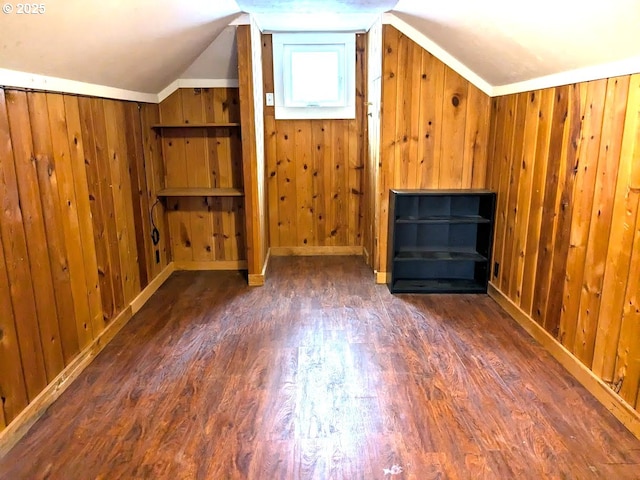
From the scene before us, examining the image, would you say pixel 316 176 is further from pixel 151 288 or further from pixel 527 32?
pixel 527 32

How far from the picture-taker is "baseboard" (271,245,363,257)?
469 centimetres

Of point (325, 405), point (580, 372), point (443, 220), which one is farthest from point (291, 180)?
point (580, 372)

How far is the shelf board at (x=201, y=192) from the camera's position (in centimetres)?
385

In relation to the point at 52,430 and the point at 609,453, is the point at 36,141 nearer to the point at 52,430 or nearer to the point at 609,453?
the point at 52,430

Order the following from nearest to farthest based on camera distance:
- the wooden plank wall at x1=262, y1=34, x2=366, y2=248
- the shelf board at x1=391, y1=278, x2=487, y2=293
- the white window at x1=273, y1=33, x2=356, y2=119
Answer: the shelf board at x1=391, y1=278, x2=487, y2=293, the white window at x1=273, y1=33, x2=356, y2=119, the wooden plank wall at x1=262, y1=34, x2=366, y2=248

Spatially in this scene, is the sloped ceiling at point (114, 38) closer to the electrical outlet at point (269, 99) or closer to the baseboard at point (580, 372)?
the electrical outlet at point (269, 99)

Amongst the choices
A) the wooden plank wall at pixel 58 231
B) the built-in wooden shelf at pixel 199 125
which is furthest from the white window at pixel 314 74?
the wooden plank wall at pixel 58 231

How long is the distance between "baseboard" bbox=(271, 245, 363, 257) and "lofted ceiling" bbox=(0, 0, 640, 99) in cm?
170

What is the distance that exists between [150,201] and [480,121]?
2661mm

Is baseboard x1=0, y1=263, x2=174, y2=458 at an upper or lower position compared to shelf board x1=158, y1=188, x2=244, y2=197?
lower

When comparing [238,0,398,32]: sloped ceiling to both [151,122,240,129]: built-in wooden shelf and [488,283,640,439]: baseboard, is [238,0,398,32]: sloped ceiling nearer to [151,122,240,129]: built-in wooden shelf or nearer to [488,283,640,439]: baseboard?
[151,122,240,129]: built-in wooden shelf

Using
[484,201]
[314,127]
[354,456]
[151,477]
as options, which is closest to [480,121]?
[484,201]

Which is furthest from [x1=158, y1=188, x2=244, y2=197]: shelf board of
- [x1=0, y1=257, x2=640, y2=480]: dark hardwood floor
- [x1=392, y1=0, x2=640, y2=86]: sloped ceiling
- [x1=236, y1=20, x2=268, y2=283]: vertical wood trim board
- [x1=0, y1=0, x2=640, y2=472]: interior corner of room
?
[x1=392, y1=0, x2=640, y2=86]: sloped ceiling

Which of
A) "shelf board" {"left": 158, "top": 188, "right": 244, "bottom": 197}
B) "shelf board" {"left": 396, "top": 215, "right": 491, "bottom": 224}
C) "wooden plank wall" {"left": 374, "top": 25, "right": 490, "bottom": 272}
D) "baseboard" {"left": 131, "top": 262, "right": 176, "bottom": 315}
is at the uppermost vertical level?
"wooden plank wall" {"left": 374, "top": 25, "right": 490, "bottom": 272}
